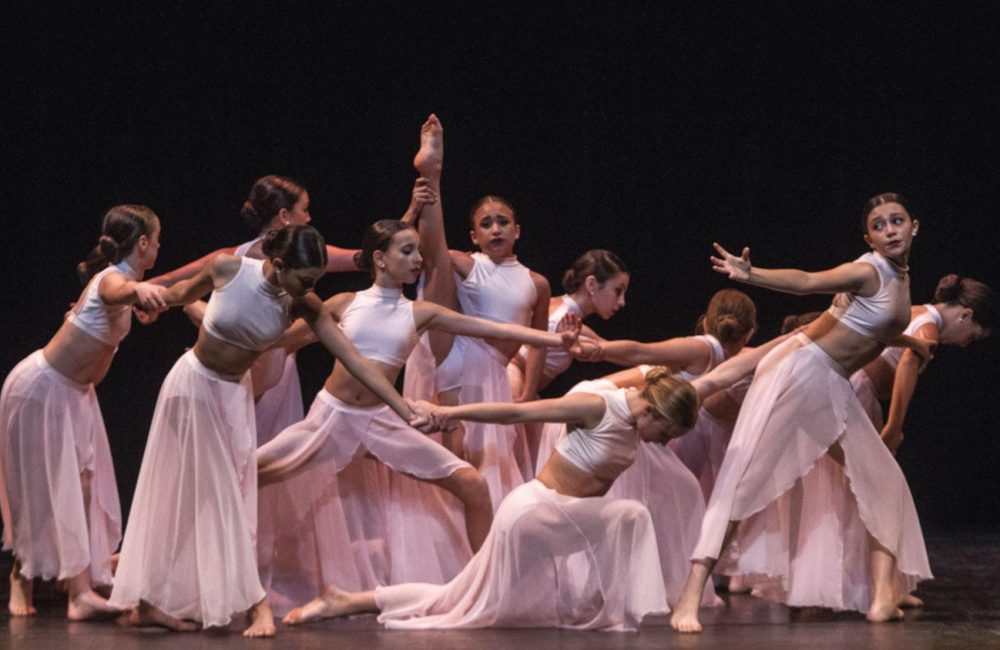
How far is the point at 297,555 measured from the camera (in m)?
4.34

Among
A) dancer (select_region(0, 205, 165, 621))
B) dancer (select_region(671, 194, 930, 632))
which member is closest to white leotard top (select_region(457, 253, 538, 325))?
dancer (select_region(671, 194, 930, 632))

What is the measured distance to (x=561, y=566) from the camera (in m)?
3.93

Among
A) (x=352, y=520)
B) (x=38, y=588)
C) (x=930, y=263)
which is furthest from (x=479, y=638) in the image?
(x=930, y=263)

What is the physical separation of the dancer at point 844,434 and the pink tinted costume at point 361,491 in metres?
0.93

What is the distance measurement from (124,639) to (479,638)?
3.31 ft

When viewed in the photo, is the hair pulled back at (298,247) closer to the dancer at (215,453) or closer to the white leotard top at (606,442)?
the dancer at (215,453)

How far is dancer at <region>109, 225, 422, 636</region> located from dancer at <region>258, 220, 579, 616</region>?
0.28 meters

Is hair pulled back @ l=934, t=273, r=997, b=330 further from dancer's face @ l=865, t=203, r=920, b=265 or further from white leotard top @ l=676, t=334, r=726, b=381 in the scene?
white leotard top @ l=676, t=334, r=726, b=381

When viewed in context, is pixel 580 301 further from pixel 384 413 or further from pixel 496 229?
pixel 384 413

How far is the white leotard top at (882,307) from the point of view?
4.16 m

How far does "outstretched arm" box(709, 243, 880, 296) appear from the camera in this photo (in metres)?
3.89

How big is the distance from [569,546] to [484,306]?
1167 mm

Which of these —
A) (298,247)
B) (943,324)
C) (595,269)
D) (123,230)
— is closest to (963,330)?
(943,324)

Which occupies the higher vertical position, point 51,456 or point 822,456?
point 51,456
